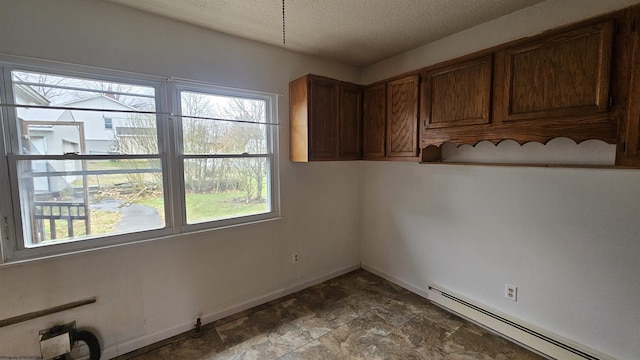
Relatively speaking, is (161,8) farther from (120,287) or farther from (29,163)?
(120,287)

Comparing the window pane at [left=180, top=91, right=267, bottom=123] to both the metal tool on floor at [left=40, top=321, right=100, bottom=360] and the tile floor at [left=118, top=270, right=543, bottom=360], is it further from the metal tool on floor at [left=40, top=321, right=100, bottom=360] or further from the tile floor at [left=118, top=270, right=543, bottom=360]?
the tile floor at [left=118, top=270, right=543, bottom=360]

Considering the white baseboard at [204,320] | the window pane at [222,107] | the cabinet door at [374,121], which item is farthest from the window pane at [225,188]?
the cabinet door at [374,121]

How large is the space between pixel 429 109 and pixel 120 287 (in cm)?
290

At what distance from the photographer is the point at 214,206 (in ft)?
8.09

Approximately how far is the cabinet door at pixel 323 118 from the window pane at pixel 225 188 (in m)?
0.57

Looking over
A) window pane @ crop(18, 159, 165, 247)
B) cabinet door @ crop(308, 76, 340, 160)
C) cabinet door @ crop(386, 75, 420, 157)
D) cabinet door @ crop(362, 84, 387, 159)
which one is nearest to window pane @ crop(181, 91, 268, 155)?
window pane @ crop(18, 159, 165, 247)

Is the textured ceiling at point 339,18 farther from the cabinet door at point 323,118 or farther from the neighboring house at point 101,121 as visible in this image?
the neighboring house at point 101,121

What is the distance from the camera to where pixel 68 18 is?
5.80 ft

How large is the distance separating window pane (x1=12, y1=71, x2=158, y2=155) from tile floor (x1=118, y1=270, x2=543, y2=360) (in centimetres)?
161

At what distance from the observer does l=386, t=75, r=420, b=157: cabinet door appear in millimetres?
2502

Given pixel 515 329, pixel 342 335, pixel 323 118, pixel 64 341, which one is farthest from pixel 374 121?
pixel 64 341

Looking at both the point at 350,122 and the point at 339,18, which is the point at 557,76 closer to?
the point at 339,18

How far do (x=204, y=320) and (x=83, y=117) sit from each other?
74.3 inches

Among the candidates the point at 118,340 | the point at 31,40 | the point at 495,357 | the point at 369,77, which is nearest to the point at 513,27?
the point at 369,77
